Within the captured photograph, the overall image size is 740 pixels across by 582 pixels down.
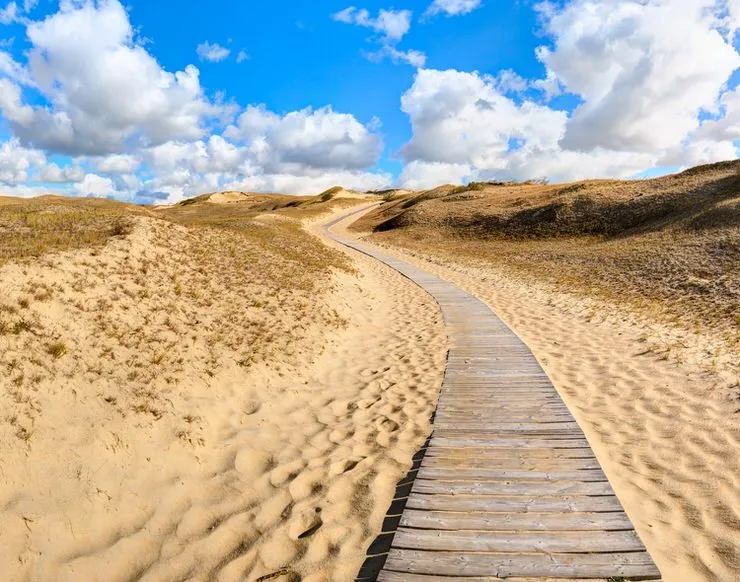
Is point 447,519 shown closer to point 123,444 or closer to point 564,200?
point 123,444

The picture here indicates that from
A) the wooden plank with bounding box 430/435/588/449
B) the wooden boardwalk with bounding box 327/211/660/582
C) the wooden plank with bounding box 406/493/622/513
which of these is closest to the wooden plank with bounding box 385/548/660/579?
the wooden boardwalk with bounding box 327/211/660/582

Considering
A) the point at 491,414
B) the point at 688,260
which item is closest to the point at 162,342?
the point at 491,414

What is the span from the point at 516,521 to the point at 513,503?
Result: 28cm

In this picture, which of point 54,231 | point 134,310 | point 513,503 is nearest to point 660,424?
point 513,503

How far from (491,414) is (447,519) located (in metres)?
2.74

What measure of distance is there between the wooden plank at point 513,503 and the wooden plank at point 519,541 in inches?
13.8

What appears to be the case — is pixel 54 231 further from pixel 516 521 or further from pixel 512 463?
pixel 516 521

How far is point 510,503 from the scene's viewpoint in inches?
191

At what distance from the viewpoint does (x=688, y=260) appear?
65.3ft

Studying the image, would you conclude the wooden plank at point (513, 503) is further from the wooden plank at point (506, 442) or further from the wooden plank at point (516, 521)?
the wooden plank at point (506, 442)

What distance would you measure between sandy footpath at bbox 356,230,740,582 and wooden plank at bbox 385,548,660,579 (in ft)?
1.49

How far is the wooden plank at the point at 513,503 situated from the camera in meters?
4.75

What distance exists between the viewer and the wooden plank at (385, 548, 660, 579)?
395 cm

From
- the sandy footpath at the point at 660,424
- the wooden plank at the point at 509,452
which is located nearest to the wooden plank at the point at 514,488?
the sandy footpath at the point at 660,424
